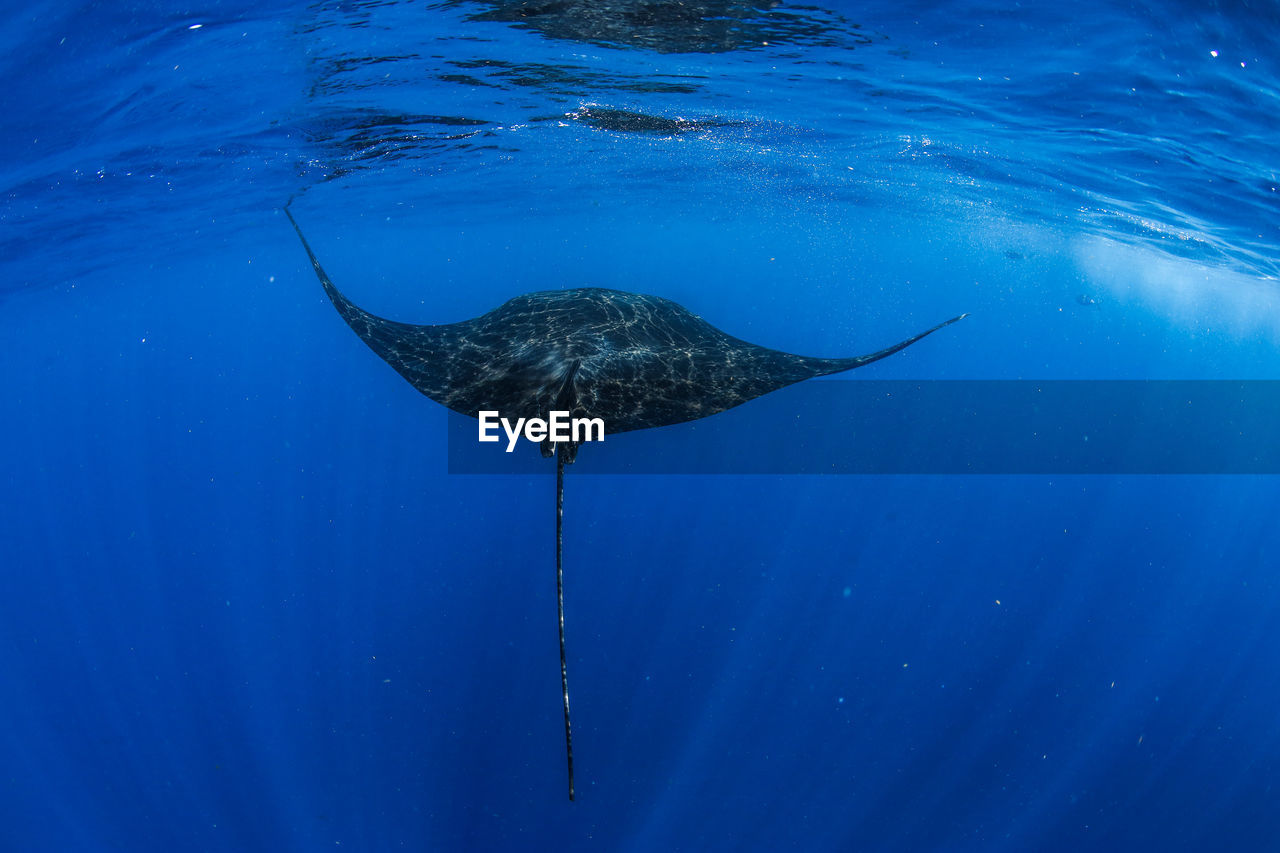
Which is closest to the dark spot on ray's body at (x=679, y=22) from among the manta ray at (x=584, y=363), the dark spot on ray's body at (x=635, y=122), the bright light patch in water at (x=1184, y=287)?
the dark spot on ray's body at (x=635, y=122)

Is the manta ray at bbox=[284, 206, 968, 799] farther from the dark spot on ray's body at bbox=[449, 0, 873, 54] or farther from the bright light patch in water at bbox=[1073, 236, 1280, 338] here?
the bright light patch in water at bbox=[1073, 236, 1280, 338]

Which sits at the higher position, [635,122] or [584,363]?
[635,122]

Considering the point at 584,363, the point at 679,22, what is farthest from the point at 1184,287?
the point at 584,363

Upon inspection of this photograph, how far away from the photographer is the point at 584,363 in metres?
5.62

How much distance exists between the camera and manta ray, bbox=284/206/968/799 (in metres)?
5.49

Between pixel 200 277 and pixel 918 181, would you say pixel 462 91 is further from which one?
pixel 200 277

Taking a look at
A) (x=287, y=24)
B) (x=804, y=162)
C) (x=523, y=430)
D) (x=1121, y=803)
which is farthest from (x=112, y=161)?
(x=1121, y=803)

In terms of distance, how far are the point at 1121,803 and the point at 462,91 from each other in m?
17.7

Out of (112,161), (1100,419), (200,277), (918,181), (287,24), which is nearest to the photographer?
(287,24)

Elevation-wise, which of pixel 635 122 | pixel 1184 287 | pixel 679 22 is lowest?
pixel 1184 287

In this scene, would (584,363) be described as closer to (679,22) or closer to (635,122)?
(679,22)

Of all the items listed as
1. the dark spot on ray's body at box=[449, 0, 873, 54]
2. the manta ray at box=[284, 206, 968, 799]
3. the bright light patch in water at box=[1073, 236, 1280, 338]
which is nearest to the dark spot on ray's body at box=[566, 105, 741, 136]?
the dark spot on ray's body at box=[449, 0, 873, 54]

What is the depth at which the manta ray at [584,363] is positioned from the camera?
18.0ft

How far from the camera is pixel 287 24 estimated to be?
839 centimetres
